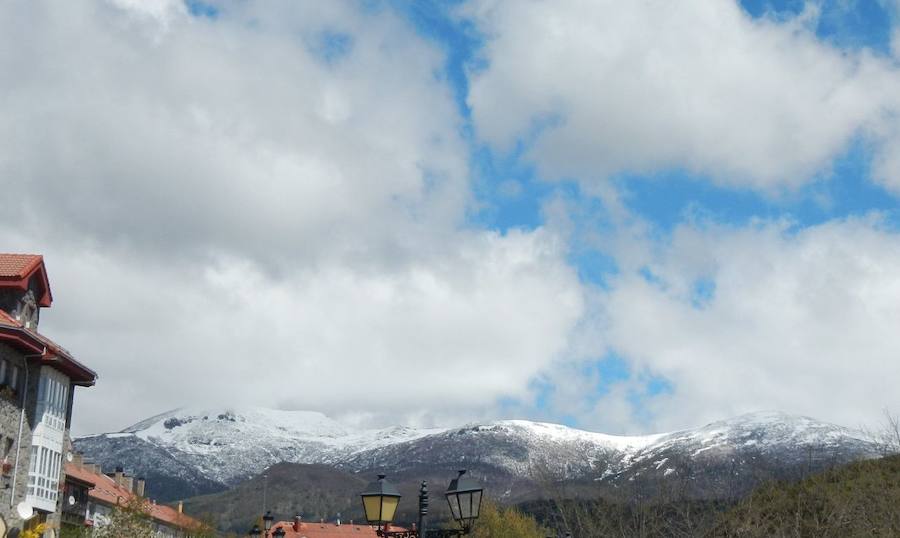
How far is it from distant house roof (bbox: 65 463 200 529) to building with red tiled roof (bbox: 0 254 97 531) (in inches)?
594

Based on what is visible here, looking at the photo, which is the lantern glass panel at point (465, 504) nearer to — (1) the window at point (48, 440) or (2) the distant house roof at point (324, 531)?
(1) the window at point (48, 440)

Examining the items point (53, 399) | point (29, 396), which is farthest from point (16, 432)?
point (53, 399)

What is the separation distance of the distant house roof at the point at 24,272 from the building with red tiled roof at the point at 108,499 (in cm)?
1751

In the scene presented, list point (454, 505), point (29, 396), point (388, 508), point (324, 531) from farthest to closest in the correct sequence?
point (324, 531), point (29, 396), point (454, 505), point (388, 508)

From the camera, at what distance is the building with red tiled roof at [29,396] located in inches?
1551

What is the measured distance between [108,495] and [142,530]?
86.1ft

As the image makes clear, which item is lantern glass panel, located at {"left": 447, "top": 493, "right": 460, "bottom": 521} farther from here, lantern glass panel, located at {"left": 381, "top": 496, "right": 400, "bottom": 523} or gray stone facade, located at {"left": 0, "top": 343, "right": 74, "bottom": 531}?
gray stone facade, located at {"left": 0, "top": 343, "right": 74, "bottom": 531}

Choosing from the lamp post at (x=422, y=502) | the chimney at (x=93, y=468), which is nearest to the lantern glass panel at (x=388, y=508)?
the lamp post at (x=422, y=502)

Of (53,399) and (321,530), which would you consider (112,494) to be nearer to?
(53,399)

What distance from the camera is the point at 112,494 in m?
80.4

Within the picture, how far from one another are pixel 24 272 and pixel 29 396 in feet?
15.9

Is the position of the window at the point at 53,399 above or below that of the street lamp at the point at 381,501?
above

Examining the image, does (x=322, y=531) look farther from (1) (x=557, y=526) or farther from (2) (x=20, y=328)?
(2) (x=20, y=328)

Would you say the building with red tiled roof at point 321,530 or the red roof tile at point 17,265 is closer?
the red roof tile at point 17,265
